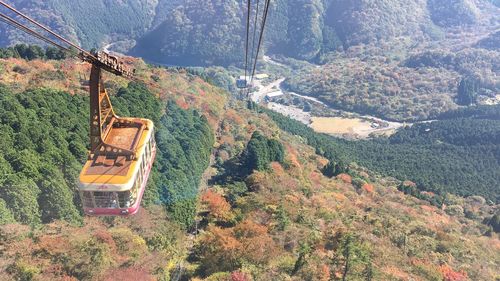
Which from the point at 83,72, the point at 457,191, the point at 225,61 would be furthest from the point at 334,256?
the point at 225,61

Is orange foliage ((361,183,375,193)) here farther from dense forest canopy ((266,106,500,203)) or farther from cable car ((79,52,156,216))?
cable car ((79,52,156,216))

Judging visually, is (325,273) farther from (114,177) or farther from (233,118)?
(233,118)

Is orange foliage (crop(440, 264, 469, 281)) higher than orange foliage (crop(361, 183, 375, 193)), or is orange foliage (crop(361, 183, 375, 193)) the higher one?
orange foliage (crop(440, 264, 469, 281))

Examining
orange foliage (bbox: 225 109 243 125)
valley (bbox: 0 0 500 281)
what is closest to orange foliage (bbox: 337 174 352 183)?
valley (bbox: 0 0 500 281)

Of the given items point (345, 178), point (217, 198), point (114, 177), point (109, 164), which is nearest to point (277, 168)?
point (217, 198)

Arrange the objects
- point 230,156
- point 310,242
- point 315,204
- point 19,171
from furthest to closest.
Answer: point 230,156 < point 315,204 < point 310,242 < point 19,171

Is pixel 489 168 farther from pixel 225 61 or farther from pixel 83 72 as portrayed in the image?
pixel 225 61
